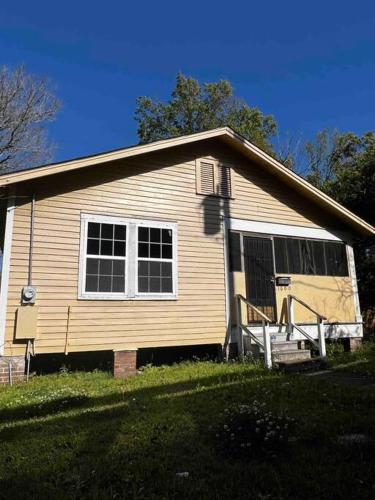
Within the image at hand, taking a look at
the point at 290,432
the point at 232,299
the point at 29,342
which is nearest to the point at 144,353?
the point at 232,299

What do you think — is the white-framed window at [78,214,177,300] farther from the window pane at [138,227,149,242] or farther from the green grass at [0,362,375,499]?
the green grass at [0,362,375,499]

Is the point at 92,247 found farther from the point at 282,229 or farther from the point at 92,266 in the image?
the point at 282,229

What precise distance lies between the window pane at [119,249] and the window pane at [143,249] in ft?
1.22

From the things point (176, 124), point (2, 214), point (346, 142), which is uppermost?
point (176, 124)

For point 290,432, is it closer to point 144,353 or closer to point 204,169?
point 144,353

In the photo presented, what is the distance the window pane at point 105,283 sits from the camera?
9.16m

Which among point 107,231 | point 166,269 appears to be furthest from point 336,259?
point 107,231

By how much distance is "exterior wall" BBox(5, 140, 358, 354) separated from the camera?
8578mm

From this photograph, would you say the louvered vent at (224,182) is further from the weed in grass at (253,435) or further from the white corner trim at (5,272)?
the weed in grass at (253,435)

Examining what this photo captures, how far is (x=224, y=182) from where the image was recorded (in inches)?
446

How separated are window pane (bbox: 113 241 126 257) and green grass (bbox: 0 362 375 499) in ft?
10.4

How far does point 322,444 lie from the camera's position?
158 inches

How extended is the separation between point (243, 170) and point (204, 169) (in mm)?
1246

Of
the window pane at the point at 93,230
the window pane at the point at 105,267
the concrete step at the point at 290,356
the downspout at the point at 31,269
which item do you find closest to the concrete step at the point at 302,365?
the concrete step at the point at 290,356
